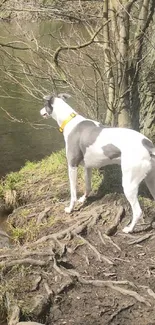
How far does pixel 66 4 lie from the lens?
7.64m

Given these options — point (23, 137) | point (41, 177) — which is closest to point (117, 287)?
point (41, 177)

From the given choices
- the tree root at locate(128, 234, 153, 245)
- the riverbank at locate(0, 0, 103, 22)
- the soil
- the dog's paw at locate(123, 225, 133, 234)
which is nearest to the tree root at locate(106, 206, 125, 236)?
the soil

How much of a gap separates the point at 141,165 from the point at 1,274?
2.08m

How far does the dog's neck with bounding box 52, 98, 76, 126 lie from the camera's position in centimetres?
691

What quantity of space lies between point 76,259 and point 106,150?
1451 mm

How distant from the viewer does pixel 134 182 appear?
5980mm

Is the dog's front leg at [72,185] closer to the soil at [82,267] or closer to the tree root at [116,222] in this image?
the soil at [82,267]

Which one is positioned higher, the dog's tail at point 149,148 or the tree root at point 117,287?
the dog's tail at point 149,148

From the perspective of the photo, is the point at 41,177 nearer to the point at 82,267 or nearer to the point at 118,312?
the point at 82,267

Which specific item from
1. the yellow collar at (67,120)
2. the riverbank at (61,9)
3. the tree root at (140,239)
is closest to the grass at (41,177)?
the yellow collar at (67,120)

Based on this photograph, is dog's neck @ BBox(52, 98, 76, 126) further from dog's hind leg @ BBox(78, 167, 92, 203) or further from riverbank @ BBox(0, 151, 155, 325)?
riverbank @ BBox(0, 151, 155, 325)

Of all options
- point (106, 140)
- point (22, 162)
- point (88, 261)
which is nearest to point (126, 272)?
point (88, 261)

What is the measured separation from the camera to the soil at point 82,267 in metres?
4.69

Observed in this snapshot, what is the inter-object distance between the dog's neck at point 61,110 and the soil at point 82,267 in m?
1.30
